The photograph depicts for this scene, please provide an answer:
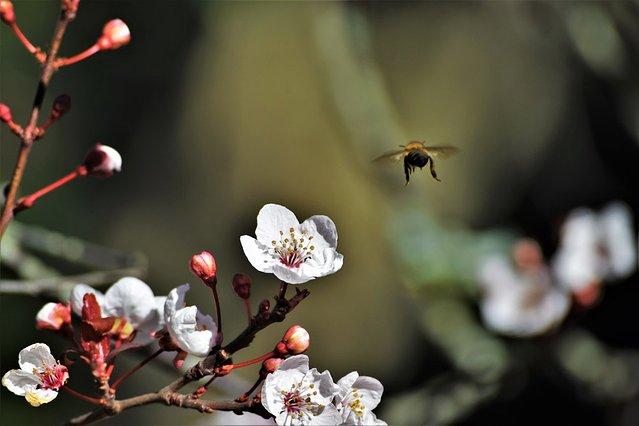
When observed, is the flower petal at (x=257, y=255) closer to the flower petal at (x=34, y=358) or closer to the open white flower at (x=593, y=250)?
the flower petal at (x=34, y=358)

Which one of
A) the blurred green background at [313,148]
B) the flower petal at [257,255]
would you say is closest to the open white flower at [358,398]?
the flower petal at [257,255]

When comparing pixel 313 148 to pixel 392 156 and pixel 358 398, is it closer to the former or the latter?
pixel 392 156

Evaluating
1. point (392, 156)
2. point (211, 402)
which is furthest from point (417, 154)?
point (211, 402)

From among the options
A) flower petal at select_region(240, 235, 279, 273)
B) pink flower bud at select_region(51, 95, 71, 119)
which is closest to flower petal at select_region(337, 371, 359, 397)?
flower petal at select_region(240, 235, 279, 273)

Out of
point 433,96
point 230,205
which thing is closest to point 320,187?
point 230,205

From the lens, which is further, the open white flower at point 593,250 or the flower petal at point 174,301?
the open white flower at point 593,250

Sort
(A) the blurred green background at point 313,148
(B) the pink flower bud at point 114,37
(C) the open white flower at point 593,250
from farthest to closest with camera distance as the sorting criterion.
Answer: (A) the blurred green background at point 313,148 < (C) the open white flower at point 593,250 < (B) the pink flower bud at point 114,37
